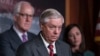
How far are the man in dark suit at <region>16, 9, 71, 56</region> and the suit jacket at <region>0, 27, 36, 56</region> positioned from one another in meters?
0.44

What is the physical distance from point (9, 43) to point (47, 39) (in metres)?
0.56

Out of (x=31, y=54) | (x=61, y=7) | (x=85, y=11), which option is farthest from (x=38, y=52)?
(x=85, y=11)

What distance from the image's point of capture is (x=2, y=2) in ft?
12.4

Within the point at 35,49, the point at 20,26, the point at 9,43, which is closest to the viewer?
the point at 35,49

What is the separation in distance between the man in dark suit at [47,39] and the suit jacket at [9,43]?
0.44 metres

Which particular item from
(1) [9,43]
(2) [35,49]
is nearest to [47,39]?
(2) [35,49]

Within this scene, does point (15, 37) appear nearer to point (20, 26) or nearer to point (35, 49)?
point (20, 26)

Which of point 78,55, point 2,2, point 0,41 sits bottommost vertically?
point 78,55

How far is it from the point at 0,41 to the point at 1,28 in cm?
53

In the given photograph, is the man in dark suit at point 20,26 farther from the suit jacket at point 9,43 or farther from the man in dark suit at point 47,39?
the man in dark suit at point 47,39

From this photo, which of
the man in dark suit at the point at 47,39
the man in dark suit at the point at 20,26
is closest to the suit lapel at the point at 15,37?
the man in dark suit at the point at 20,26

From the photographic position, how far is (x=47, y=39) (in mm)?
2768

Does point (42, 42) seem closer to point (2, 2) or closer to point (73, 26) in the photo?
point (73, 26)

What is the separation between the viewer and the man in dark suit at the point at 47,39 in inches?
106
